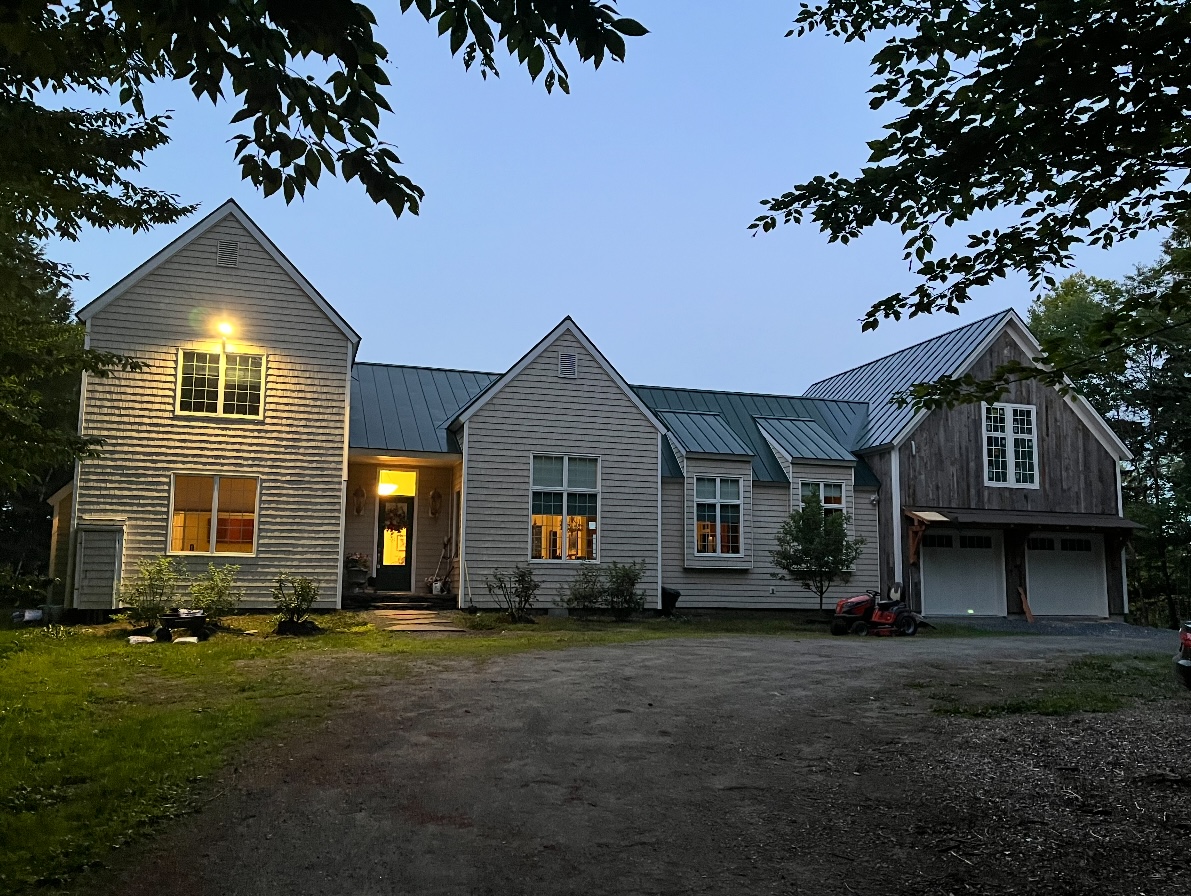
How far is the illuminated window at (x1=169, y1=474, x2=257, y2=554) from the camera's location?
59.9ft

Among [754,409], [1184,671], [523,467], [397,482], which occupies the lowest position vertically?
[1184,671]

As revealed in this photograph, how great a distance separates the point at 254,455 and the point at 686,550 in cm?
1024

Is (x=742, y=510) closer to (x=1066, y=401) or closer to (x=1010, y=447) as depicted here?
(x=1010, y=447)

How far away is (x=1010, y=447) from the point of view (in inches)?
976

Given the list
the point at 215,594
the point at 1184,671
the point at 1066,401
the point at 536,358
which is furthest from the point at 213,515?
the point at 1066,401

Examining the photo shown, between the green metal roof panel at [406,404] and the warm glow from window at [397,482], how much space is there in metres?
1.01

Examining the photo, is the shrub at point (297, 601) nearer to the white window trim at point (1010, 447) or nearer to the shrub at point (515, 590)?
the shrub at point (515, 590)

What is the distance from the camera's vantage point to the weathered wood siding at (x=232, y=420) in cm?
1788

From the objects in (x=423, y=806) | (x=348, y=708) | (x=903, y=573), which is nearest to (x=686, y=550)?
(x=903, y=573)

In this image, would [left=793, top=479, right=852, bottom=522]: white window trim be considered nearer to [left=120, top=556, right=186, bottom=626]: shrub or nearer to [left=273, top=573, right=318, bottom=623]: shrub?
[left=273, top=573, right=318, bottom=623]: shrub

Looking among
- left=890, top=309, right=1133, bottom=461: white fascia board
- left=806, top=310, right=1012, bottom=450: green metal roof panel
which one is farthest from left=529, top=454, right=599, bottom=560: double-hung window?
left=890, top=309, right=1133, bottom=461: white fascia board

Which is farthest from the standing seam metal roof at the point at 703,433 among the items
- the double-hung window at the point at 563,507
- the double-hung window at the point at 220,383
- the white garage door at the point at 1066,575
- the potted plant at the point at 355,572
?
the double-hung window at the point at 220,383

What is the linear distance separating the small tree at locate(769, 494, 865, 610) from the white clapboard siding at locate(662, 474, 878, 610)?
66.2 inches

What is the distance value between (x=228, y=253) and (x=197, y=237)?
2.09ft
